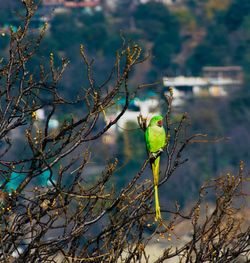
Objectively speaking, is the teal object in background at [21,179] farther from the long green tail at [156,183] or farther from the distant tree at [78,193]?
the long green tail at [156,183]

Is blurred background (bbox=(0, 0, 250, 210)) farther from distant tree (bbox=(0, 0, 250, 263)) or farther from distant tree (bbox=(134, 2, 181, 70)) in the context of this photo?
distant tree (bbox=(0, 0, 250, 263))

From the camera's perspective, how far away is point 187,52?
90.2 m

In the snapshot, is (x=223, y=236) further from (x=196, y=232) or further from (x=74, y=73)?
(x=74, y=73)

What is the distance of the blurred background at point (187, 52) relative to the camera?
201ft

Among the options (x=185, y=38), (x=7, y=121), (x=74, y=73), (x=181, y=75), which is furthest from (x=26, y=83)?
(x=185, y=38)

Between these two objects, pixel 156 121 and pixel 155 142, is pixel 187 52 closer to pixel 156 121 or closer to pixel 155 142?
pixel 156 121

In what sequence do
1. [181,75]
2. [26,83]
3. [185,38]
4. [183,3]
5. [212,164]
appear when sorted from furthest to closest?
[183,3] → [185,38] → [181,75] → [212,164] → [26,83]

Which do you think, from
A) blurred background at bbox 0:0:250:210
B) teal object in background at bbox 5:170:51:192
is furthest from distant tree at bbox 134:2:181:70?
teal object in background at bbox 5:170:51:192

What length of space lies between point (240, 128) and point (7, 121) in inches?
2133

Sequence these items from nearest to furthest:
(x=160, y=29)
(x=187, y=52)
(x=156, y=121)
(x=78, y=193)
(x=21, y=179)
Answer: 1. (x=78, y=193)
2. (x=156, y=121)
3. (x=21, y=179)
4. (x=187, y=52)
5. (x=160, y=29)

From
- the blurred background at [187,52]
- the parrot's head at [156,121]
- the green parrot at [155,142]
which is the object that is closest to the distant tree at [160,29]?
the blurred background at [187,52]

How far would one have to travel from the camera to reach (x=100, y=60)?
260 ft

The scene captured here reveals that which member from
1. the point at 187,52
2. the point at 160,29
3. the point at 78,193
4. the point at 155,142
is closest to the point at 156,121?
the point at 155,142

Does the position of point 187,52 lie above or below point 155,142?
above
